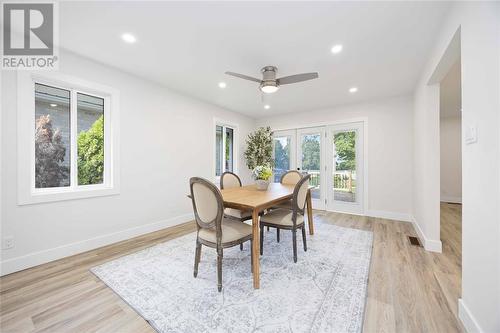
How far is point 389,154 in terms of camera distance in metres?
4.13

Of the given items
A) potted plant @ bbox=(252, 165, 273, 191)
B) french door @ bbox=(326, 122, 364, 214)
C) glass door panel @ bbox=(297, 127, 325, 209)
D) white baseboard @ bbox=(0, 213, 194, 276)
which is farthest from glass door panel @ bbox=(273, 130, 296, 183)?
white baseboard @ bbox=(0, 213, 194, 276)

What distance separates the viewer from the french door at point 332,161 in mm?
4508

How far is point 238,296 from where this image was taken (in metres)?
1.71

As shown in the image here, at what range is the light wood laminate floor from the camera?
4.67 feet

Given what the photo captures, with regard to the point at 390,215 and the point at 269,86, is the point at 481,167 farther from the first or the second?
the point at 390,215

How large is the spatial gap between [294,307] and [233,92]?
11.4ft

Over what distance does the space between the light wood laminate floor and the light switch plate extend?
1.28 meters

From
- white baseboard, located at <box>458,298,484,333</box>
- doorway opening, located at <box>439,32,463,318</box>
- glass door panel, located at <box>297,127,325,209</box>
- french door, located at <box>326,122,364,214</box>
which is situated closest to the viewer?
white baseboard, located at <box>458,298,484,333</box>

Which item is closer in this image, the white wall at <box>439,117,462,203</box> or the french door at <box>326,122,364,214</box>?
the french door at <box>326,122,364,214</box>

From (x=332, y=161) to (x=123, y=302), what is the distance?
453 centimetres

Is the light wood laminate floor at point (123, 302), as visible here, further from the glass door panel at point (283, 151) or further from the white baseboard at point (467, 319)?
the glass door panel at point (283, 151)

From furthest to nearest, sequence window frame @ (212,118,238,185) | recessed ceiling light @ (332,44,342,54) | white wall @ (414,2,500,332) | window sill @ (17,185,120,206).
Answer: window frame @ (212,118,238,185) < recessed ceiling light @ (332,44,342,54) < window sill @ (17,185,120,206) < white wall @ (414,2,500,332)

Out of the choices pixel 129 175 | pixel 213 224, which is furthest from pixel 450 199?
pixel 129 175

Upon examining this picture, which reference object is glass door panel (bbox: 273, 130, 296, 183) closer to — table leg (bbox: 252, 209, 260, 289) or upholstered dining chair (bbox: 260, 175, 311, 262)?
upholstered dining chair (bbox: 260, 175, 311, 262)
